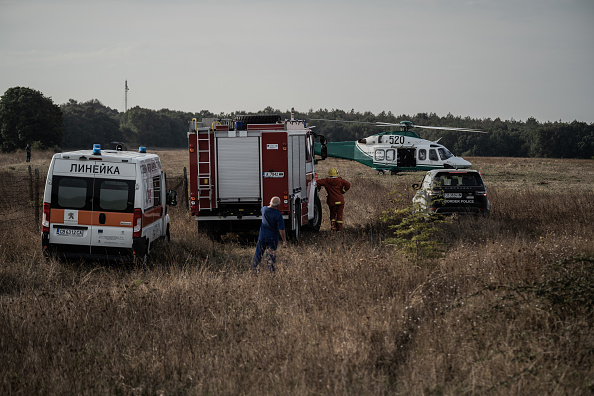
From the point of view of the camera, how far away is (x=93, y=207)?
34.0ft

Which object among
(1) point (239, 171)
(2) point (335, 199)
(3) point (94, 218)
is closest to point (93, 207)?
(3) point (94, 218)

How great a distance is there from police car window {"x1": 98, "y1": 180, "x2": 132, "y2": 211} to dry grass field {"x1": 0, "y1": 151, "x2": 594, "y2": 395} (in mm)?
1141

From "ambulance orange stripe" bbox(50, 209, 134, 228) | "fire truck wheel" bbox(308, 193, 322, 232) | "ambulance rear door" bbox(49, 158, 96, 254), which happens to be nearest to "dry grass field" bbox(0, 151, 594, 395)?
"ambulance rear door" bbox(49, 158, 96, 254)

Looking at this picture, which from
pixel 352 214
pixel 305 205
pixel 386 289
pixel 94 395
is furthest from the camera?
pixel 352 214

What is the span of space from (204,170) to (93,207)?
3.45 metres

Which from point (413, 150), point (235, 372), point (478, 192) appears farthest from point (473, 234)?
point (413, 150)

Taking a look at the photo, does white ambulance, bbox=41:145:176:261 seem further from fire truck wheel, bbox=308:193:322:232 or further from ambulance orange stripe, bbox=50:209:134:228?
fire truck wheel, bbox=308:193:322:232

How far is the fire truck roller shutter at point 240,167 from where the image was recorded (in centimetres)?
1340

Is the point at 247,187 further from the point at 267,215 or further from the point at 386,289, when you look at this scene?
the point at 386,289

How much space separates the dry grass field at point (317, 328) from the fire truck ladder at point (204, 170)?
350cm

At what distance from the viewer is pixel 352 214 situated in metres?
18.8

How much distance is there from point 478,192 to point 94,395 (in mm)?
11822

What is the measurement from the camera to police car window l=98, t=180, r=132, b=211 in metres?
10.4

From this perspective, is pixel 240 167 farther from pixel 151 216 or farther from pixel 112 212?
pixel 112 212
